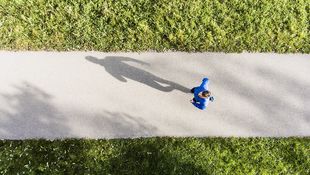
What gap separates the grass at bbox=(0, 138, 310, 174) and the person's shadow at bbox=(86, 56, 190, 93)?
1.06 metres

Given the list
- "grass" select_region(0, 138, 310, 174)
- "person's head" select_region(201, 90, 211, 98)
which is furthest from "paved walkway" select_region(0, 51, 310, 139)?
"person's head" select_region(201, 90, 211, 98)

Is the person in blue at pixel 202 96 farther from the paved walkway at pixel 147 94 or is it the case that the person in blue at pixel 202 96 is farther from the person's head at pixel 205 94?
the paved walkway at pixel 147 94

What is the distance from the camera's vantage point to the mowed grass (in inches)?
326

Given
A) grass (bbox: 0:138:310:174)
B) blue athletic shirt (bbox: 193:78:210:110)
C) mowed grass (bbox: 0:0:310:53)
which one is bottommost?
grass (bbox: 0:138:310:174)

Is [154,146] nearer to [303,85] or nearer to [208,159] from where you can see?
[208,159]

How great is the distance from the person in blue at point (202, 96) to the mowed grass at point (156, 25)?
1.15 meters

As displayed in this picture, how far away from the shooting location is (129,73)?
828 centimetres

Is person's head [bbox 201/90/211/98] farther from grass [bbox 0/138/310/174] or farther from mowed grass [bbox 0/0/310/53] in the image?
mowed grass [bbox 0/0/310/53]

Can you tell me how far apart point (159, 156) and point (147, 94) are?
1250 mm

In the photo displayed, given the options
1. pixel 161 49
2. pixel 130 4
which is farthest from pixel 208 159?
pixel 130 4

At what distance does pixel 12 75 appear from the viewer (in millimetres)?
8008

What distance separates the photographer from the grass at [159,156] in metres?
7.80

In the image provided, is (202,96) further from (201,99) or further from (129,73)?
(129,73)

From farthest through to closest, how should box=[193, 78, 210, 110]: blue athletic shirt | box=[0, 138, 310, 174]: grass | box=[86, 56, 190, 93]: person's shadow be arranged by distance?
box=[86, 56, 190, 93]: person's shadow, box=[0, 138, 310, 174]: grass, box=[193, 78, 210, 110]: blue athletic shirt
